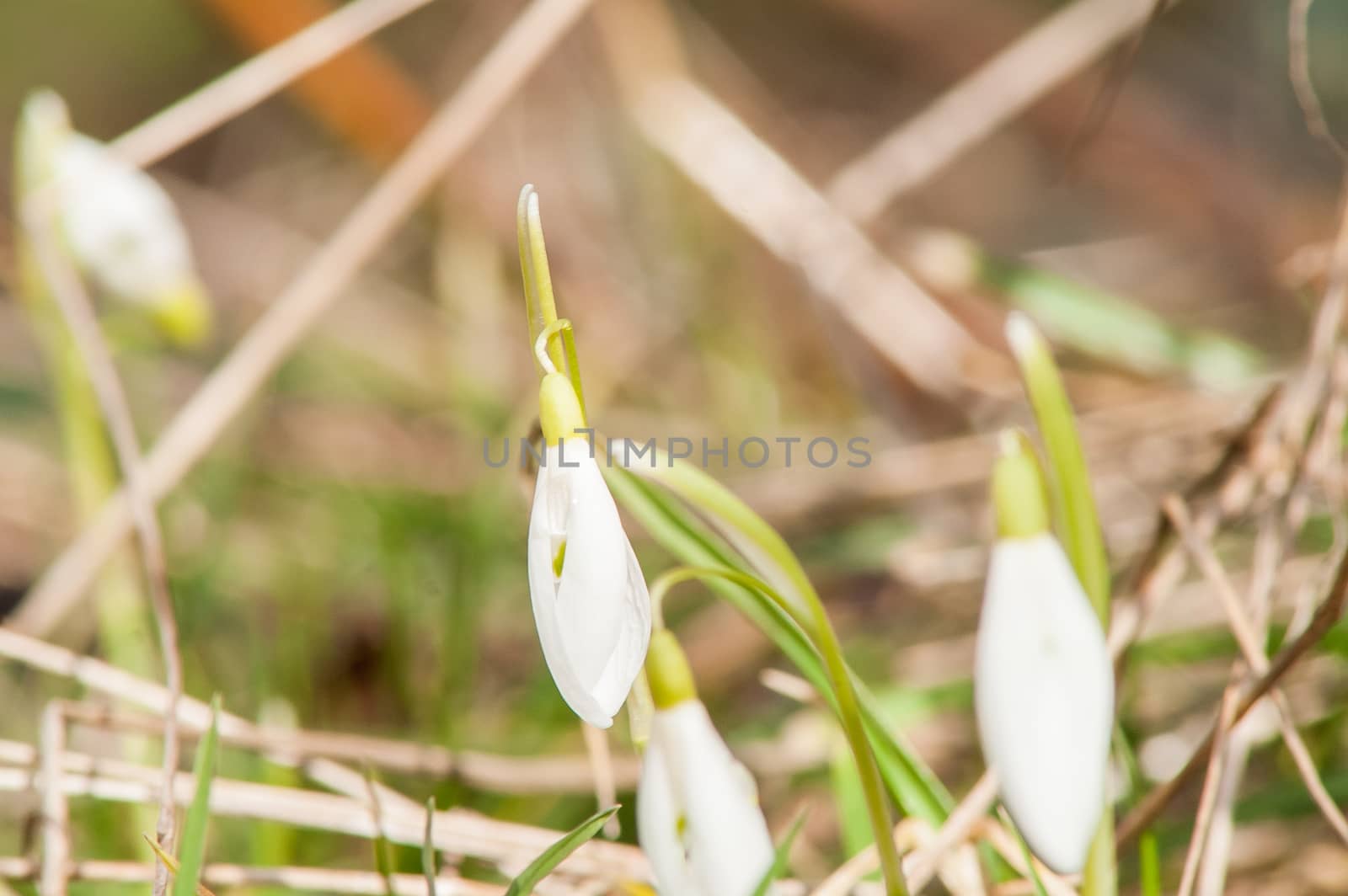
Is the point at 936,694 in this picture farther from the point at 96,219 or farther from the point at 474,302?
the point at 474,302

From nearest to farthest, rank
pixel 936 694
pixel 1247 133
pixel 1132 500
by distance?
1. pixel 936 694
2. pixel 1132 500
3. pixel 1247 133

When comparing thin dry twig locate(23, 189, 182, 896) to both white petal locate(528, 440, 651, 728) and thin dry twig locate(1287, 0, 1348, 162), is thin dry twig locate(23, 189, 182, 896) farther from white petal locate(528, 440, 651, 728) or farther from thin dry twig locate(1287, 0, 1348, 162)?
thin dry twig locate(1287, 0, 1348, 162)

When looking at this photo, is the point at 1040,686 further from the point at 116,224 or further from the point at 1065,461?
the point at 116,224

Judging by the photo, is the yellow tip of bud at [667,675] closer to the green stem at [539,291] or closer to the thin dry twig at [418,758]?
the green stem at [539,291]

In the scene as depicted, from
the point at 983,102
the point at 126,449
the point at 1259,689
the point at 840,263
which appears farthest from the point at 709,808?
the point at 983,102

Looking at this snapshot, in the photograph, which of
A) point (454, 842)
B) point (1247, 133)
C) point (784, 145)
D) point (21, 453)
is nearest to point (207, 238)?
point (21, 453)
